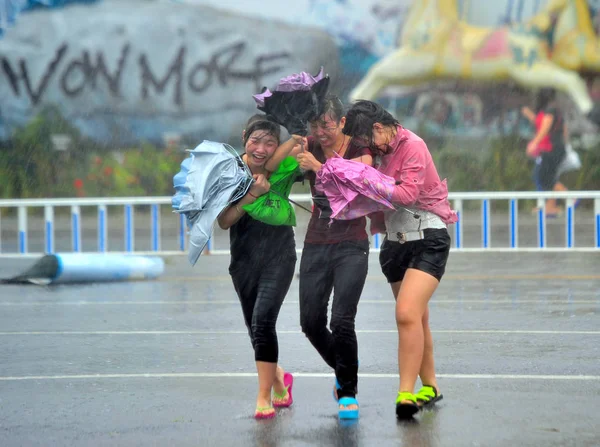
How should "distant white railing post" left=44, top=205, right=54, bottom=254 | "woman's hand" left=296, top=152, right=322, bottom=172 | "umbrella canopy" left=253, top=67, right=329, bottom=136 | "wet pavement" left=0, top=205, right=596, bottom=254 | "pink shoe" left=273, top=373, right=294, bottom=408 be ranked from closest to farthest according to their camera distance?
"umbrella canopy" left=253, top=67, right=329, bottom=136 < "woman's hand" left=296, top=152, right=322, bottom=172 < "pink shoe" left=273, top=373, right=294, bottom=408 < "distant white railing post" left=44, top=205, right=54, bottom=254 < "wet pavement" left=0, top=205, right=596, bottom=254

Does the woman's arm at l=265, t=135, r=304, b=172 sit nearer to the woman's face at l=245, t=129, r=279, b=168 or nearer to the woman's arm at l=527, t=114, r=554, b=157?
the woman's face at l=245, t=129, r=279, b=168

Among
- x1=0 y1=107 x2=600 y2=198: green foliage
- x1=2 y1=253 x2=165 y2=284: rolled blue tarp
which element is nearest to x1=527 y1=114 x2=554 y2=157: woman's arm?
x1=0 y1=107 x2=600 y2=198: green foliage

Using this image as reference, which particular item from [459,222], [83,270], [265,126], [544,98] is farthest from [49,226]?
[544,98]

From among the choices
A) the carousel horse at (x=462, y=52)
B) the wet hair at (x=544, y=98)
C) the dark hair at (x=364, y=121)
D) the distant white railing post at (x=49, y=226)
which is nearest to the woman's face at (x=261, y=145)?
the dark hair at (x=364, y=121)

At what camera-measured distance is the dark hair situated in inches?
262

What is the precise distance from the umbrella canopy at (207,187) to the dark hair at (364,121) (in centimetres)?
61

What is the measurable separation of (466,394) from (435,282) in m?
0.85

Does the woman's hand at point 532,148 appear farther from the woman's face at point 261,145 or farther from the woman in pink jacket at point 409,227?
the woman's face at point 261,145

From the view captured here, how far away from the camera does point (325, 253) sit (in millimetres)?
6754

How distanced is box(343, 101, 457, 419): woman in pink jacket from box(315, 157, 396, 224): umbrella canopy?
0.27ft

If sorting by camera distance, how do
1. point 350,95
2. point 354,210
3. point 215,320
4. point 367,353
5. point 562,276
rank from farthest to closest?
1. point 350,95
2. point 562,276
3. point 215,320
4. point 367,353
5. point 354,210

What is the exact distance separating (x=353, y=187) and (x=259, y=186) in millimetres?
541

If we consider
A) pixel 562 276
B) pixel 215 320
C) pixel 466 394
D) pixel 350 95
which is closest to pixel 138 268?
pixel 215 320

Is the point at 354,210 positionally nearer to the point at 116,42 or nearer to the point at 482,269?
the point at 482,269
